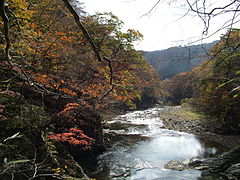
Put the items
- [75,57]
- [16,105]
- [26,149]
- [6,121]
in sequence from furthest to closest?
[75,57]
[16,105]
[6,121]
[26,149]

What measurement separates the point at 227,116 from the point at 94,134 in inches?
376

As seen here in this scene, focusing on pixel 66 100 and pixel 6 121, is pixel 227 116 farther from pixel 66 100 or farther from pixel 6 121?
pixel 6 121

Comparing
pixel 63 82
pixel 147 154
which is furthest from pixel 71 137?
pixel 147 154

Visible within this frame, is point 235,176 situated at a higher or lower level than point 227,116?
lower

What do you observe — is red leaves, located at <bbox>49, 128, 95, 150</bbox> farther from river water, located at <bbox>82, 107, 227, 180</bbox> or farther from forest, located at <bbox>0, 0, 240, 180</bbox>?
river water, located at <bbox>82, 107, 227, 180</bbox>

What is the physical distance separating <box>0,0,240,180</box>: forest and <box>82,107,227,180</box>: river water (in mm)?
1129

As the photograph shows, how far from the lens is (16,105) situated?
5363mm

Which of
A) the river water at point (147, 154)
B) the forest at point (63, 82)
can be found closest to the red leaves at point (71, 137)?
the forest at point (63, 82)

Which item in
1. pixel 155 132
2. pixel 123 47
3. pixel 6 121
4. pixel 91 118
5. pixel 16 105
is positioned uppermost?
pixel 123 47

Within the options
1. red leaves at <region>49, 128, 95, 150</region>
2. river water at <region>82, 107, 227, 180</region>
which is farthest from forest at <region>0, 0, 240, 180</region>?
river water at <region>82, 107, 227, 180</region>

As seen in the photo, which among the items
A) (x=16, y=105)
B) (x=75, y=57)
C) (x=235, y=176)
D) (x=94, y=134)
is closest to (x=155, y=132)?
(x=94, y=134)

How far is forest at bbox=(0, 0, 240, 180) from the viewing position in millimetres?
1896

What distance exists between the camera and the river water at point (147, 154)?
648cm

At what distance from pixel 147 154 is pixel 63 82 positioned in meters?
5.95
